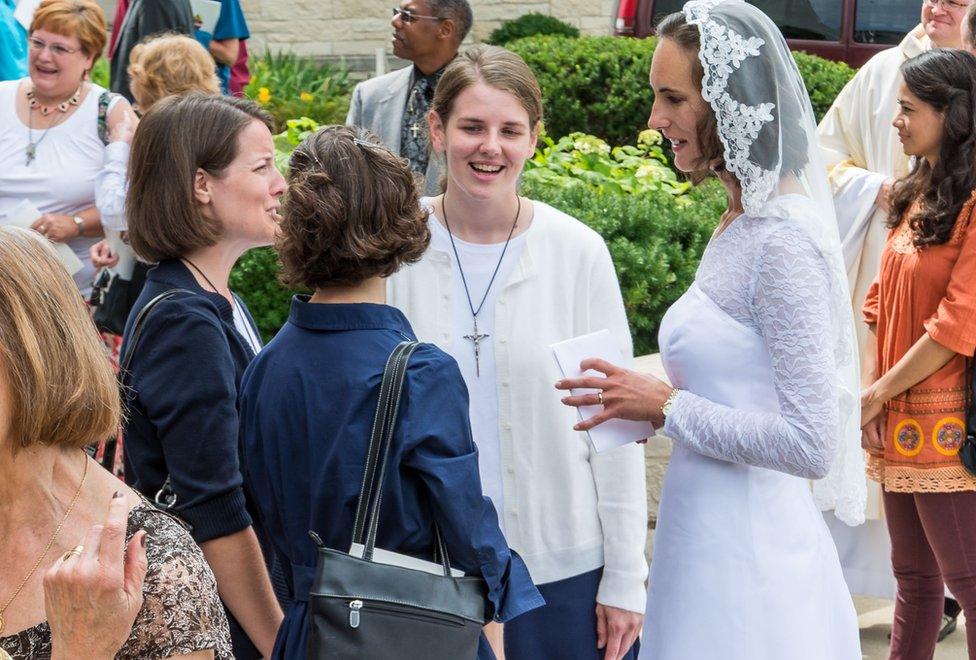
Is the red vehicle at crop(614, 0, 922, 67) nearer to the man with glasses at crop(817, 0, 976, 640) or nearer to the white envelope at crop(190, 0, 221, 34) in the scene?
the white envelope at crop(190, 0, 221, 34)

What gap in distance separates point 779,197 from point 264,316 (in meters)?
3.69

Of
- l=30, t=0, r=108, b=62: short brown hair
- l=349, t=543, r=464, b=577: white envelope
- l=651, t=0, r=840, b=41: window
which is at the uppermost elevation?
l=30, t=0, r=108, b=62: short brown hair

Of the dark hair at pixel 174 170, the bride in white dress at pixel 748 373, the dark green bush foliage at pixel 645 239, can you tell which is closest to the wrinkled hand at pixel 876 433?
the bride in white dress at pixel 748 373

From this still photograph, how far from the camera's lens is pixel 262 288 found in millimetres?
5996

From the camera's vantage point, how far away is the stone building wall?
593 inches

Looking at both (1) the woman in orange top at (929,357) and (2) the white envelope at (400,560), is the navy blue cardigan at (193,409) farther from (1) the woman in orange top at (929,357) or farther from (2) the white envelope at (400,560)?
(1) the woman in orange top at (929,357)

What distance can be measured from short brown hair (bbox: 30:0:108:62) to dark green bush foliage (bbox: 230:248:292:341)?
115 cm

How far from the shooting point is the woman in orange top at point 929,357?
150 inches

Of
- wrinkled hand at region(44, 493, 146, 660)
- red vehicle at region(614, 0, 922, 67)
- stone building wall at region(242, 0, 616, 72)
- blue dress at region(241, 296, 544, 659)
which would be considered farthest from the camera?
stone building wall at region(242, 0, 616, 72)

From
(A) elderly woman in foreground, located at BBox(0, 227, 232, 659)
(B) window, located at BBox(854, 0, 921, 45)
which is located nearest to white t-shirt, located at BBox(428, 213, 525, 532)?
(A) elderly woman in foreground, located at BBox(0, 227, 232, 659)

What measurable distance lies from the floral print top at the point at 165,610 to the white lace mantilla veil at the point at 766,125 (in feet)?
4.60

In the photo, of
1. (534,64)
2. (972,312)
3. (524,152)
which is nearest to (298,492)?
(524,152)

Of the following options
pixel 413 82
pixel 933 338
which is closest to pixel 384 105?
pixel 413 82

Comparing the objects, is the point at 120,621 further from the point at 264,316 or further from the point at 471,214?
the point at 264,316
